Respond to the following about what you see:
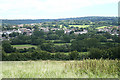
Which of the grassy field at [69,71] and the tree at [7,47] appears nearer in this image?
the grassy field at [69,71]

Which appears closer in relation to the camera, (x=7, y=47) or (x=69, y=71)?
(x=69, y=71)

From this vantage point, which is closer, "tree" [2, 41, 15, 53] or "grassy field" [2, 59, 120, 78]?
"grassy field" [2, 59, 120, 78]

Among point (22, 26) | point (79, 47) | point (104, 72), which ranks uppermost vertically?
point (22, 26)

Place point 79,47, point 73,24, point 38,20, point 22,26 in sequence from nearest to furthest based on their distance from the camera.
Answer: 1. point 79,47
2. point 22,26
3. point 38,20
4. point 73,24

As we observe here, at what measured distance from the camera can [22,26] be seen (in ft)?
73.3

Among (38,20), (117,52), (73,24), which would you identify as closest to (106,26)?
(73,24)

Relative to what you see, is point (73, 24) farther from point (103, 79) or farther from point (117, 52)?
point (103, 79)

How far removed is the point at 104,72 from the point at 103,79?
0.51m

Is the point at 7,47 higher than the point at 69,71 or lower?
lower

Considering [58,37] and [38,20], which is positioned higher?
[38,20]

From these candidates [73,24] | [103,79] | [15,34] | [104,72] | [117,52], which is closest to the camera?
[103,79]

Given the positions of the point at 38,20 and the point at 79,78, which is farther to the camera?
the point at 38,20

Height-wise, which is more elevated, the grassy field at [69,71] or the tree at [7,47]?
the grassy field at [69,71]

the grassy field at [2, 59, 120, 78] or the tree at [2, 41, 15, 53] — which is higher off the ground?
the grassy field at [2, 59, 120, 78]
